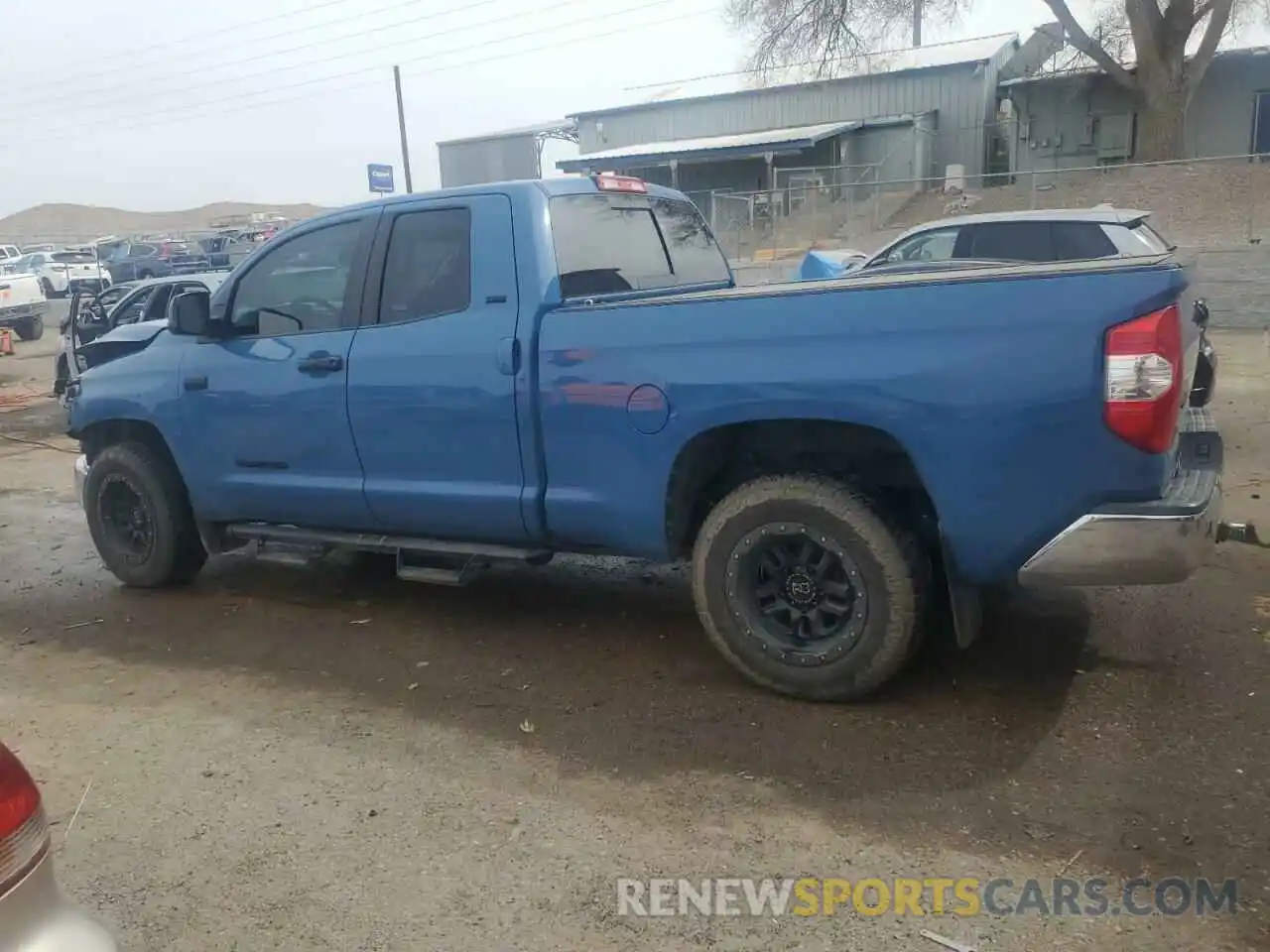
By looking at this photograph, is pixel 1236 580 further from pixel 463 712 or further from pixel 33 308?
Result: pixel 33 308

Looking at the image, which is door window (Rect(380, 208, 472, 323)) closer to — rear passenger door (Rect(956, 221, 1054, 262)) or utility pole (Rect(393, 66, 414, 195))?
rear passenger door (Rect(956, 221, 1054, 262))

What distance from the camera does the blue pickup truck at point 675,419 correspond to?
3.49 meters

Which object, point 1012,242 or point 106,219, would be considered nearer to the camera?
point 1012,242

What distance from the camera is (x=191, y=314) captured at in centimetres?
541

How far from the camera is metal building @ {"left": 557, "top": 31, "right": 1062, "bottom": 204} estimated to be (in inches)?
1138

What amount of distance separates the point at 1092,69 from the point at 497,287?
27909 millimetres

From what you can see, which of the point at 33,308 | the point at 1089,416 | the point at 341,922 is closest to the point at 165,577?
the point at 341,922

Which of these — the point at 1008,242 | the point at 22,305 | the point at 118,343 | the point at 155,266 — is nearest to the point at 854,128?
the point at 155,266

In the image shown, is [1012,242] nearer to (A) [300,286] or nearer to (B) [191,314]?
(A) [300,286]

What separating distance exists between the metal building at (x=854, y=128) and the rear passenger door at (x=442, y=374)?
23.6 m

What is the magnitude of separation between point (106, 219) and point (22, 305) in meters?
88.5

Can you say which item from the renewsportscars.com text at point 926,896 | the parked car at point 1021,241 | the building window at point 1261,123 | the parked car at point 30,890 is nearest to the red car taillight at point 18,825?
the parked car at point 30,890

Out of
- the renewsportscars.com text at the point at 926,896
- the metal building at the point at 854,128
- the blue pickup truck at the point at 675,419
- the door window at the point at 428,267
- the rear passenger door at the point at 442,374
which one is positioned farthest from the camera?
the metal building at the point at 854,128

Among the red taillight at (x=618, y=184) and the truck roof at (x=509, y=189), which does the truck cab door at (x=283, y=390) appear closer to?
the truck roof at (x=509, y=189)
